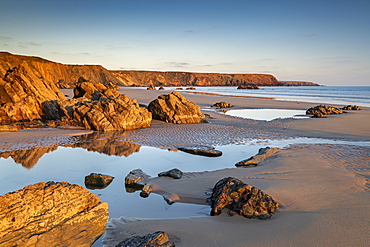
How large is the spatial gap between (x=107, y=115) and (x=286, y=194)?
1042 centimetres

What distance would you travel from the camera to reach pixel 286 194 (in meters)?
4.88

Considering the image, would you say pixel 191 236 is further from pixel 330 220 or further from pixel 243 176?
pixel 243 176

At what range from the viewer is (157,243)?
2.98m

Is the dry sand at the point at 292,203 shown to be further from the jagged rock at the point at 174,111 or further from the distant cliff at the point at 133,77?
the distant cliff at the point at 133,77

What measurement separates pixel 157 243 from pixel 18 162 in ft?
21.0

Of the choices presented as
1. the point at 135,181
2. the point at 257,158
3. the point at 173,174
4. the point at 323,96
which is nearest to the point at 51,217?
the point at 135,181

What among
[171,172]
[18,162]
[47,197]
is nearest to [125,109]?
[18,162]

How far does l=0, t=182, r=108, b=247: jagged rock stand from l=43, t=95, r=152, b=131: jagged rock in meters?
9.07

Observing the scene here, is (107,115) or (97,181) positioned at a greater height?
(107,115)

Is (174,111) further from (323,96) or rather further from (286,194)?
(323,96)

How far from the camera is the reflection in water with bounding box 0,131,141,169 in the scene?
7941 mm

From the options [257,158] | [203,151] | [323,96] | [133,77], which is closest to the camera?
[257,158]

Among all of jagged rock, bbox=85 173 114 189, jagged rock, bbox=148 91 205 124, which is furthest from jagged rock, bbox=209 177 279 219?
jagged rock, bbox=148 91 205 124

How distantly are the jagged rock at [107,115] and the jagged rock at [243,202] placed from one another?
966 centimetres
